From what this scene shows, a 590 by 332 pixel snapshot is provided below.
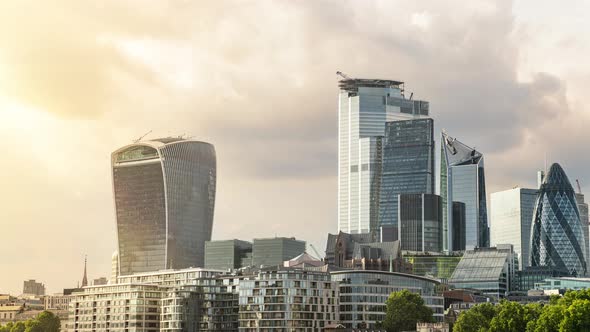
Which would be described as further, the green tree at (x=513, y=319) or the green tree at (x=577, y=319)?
the green tree at (x=513, y=319)

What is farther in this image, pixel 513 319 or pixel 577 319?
pixel 513 319

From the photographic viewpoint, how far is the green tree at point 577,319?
562 ft

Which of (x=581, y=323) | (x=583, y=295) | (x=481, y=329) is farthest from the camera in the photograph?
(x=481, y=329)

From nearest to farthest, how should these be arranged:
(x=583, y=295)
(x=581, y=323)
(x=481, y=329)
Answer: (x=581, y=323), (x=583, y=295), (x=481, y=329)

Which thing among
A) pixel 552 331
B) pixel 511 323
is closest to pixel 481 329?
pixel 511 323

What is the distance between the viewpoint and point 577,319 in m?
172

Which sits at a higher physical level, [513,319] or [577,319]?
[513,319]

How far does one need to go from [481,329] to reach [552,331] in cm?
2255

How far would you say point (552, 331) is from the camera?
17900 cm

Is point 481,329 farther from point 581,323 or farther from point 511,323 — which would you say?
point 581,323

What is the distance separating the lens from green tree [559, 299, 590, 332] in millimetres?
171250

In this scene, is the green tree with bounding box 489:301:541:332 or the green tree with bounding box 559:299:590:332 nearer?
the green tree with bounding box 559:299:590:332

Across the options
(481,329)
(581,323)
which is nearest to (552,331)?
(581,323)

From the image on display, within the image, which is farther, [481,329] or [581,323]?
[481,329]
